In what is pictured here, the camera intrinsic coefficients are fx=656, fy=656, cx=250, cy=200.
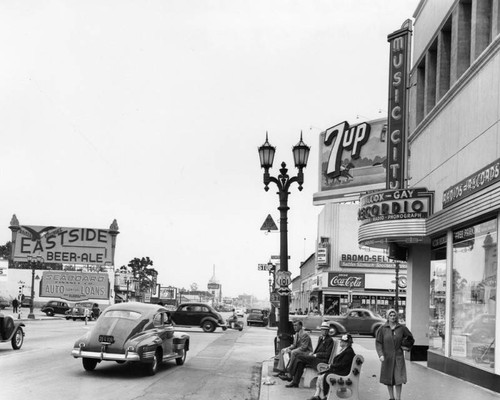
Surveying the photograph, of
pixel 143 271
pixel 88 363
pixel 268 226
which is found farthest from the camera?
pixel 143 271

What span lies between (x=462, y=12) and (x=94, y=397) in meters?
12.7

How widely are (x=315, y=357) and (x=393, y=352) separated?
7.35ft

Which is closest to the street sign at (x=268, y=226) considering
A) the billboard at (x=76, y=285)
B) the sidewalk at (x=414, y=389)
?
the sidewalk at (x=414, y=389)

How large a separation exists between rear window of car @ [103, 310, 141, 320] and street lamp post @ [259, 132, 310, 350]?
3.71 meters

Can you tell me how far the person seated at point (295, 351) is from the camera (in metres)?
13.8

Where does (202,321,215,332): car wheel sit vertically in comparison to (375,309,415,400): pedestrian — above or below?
below

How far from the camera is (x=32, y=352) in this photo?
19578 mm

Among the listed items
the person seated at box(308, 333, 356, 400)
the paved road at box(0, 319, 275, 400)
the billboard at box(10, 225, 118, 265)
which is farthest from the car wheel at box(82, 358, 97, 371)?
the billboard at box(10, 225, 118, 265)

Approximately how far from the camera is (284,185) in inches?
687

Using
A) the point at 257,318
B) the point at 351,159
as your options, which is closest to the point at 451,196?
the point at 351,159

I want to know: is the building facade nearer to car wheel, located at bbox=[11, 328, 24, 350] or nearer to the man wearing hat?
the man wearing hat

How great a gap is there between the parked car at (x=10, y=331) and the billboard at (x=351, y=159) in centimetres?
2154

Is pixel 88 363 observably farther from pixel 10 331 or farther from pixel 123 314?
pixel 10 331

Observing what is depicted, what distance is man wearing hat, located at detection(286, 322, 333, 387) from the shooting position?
13.1 meters
